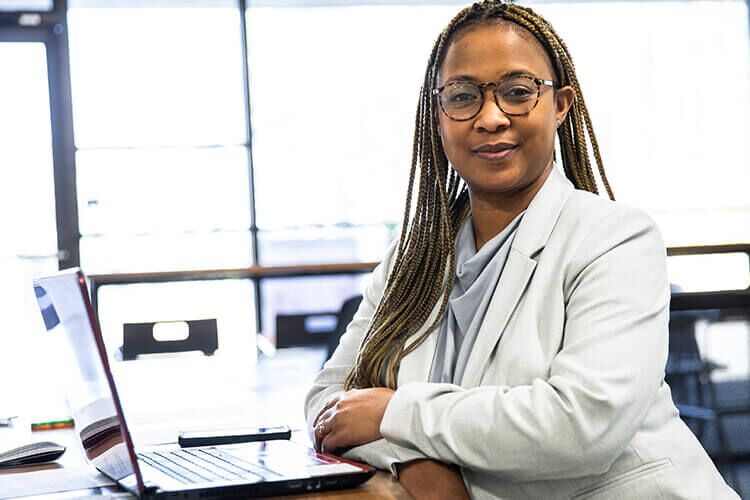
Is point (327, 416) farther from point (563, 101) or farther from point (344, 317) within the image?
point (344, 317)

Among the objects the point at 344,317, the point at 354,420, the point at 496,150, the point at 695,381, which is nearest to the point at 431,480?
the point at 354,420

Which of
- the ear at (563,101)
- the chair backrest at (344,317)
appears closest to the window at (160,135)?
the chair backrest at (344,317)

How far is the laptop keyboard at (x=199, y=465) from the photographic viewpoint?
1062 mm

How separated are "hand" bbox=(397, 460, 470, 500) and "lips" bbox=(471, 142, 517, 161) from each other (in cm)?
43

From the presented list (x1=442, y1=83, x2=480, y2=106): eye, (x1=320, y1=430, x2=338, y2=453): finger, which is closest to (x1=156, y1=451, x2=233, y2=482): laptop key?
(x1=320, y1=430, x2=338, y2=453): finger

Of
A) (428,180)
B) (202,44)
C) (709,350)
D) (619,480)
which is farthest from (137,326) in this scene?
(202,44)

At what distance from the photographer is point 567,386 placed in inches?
42.1

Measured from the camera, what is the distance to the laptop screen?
0.94 m

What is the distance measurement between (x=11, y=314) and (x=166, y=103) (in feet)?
5.03

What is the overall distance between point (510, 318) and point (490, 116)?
0.28 meters

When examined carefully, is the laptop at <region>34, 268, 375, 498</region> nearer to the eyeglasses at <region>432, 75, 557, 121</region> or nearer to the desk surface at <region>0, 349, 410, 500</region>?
the desk surface at <region>0, 349, 410, 500</region>

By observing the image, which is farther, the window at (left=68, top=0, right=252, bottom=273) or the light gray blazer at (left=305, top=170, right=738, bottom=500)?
the window at (left=68, top=0, right=252, bottom=273)

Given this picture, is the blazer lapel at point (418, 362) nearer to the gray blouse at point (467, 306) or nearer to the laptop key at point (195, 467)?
the gray blouse at point (467, 306)

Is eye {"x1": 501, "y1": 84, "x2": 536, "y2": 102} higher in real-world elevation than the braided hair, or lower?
higher
